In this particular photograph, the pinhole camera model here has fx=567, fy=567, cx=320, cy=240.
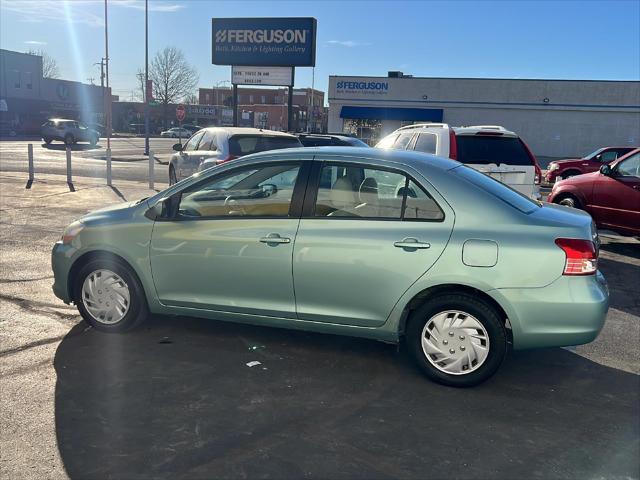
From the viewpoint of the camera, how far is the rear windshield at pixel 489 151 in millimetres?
8133

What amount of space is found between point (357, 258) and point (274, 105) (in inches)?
3524

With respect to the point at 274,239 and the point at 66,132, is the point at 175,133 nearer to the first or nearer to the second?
the point at 66,132

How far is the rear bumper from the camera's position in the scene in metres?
3.85

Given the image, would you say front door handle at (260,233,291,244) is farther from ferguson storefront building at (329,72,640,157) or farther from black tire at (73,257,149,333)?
ferguson storefront building at (329,72,640,157)

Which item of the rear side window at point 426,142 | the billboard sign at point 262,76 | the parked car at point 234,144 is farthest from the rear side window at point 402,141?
the billboard sign at point 262,76

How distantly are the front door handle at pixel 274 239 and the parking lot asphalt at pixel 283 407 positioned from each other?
3.09 feet

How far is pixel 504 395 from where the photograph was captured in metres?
3.99

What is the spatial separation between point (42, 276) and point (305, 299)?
3729 millimetres

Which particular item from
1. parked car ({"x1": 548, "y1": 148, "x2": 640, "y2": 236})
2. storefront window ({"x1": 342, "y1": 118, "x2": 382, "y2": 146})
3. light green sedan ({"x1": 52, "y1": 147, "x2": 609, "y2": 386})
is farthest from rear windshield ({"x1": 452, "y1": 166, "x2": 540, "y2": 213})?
storefront window ({"x1": 342, "y1": 118, "x2": 382, "y2": 146})

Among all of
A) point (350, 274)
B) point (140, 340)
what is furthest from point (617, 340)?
point (140, 340)

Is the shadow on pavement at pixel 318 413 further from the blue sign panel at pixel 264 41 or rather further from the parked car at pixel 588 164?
the blue sign panel at pixel 264 41

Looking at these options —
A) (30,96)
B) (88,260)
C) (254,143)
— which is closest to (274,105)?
(30,96)

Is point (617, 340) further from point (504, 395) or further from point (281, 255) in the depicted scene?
point (281, 255)

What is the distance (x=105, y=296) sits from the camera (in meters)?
4.80
